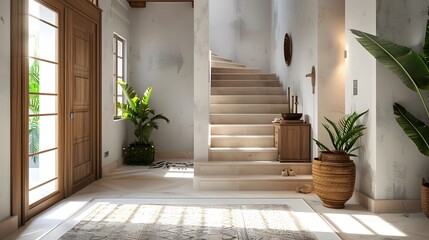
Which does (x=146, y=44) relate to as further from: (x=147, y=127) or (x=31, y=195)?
(x=31, y=195)

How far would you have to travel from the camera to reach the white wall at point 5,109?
3703 mm

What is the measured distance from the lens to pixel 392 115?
4.59 meters

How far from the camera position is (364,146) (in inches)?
193

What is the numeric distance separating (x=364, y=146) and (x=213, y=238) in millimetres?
2277

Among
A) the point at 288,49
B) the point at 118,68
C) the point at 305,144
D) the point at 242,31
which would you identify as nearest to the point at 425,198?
the point at 305,144

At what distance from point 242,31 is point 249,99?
9.64 ft

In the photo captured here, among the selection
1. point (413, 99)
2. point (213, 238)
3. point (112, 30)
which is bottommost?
point (213, 238)

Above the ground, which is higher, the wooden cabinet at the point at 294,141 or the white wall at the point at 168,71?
the white wall at the point at 168,71

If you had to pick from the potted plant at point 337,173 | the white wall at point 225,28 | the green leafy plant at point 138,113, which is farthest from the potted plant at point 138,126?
the potted plant at point 337,173

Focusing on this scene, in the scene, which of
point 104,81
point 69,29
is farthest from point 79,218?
point 104,81

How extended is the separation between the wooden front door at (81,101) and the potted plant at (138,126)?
165 centimetres

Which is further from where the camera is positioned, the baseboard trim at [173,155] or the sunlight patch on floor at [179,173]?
the baseboard trim at [173,155]

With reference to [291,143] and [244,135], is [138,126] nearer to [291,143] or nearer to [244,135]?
[244,135]

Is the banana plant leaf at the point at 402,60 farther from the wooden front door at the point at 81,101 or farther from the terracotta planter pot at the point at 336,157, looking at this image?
the wooden front door at the point at 81,101
